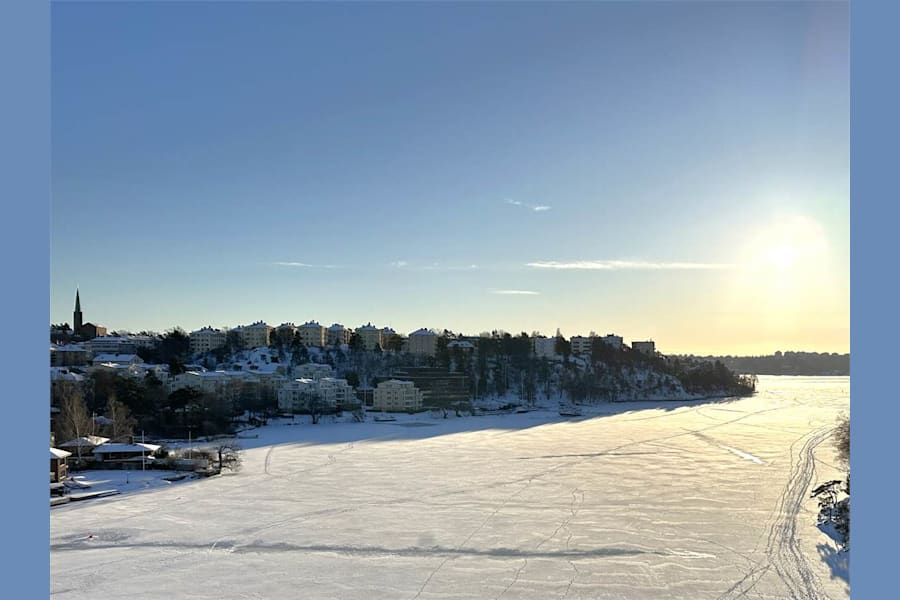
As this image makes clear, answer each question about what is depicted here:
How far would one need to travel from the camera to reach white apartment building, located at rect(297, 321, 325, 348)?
4588cm

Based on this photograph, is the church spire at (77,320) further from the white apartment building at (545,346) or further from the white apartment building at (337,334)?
the white apartment building at (545,346)

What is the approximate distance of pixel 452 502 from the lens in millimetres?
9781

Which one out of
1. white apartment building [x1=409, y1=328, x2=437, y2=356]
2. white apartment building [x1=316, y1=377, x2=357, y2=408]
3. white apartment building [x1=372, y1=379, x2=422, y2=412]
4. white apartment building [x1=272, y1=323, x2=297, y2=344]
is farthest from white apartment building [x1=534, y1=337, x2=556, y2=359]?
white apartment building [x1=316, y1=377, x2=357, y2=408]

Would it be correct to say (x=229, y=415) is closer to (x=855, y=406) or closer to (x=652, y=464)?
(x=652, y=464)

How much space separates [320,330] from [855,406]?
4618cm

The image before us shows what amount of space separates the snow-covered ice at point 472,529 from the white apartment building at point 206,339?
30404 millimetres

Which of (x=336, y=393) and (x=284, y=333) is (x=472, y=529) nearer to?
(x=336, y=393)

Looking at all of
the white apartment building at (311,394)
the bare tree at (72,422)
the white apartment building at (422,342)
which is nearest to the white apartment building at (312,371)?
the white apartment building at (311,394)

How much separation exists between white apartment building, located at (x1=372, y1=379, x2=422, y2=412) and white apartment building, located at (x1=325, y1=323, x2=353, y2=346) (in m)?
17.5

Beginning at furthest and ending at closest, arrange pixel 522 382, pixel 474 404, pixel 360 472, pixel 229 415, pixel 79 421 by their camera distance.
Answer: pixel 522 382, pixel 474 404, pixel 229 415, pixel 79 421, pixel 360 472

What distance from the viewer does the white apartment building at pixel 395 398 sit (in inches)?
1189

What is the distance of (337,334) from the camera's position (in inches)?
1882

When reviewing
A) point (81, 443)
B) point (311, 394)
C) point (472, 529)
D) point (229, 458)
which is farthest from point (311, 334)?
point (472, 529)

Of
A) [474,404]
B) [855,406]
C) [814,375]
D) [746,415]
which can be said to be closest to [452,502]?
[855,406]
